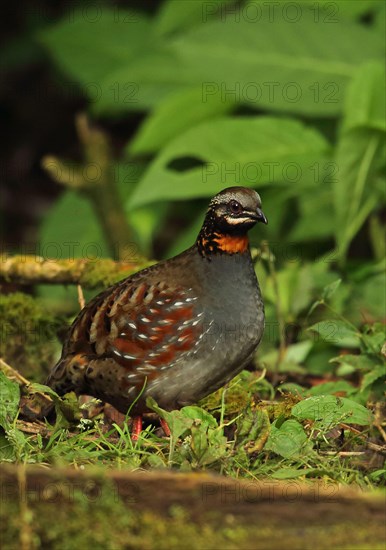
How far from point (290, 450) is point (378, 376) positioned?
0.93m

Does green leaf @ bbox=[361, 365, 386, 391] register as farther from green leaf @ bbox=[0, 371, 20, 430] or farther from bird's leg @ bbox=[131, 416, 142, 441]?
green leaf @ bbox=[0, 371, 20, 430]

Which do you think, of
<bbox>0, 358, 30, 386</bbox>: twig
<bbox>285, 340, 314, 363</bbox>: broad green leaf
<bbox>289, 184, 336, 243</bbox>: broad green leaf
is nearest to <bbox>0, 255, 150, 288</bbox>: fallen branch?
<bbox>0, 358, 30, 386</bbox>: twig

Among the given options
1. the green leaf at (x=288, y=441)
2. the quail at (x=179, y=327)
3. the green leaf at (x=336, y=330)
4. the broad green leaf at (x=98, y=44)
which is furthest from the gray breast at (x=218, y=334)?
the broad green leaf at (x=98, y=44)

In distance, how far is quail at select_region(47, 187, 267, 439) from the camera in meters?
4.23

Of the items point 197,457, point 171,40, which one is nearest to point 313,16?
point 171,40

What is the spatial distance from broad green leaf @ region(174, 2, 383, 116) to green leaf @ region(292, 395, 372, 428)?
3.07 meters

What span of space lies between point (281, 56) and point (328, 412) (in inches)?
135

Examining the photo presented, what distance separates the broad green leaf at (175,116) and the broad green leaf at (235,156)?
24.6 inches

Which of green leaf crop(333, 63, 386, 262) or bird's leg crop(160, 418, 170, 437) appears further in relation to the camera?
green leaf crop(333, 63, 386, 262)

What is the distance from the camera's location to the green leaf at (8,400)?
13.5ft

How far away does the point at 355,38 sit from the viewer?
6.90m

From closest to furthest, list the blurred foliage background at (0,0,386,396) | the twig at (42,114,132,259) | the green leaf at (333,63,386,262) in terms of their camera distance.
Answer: the blurred foliage background at (0,0,386,396) → the green leaf at (333,63,386,262) → the twig at (42,114,132,259)

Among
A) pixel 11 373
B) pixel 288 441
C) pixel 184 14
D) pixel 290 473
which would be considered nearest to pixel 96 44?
pixel 184 14

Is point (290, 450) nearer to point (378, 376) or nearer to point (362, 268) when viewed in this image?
point (378, 376)
